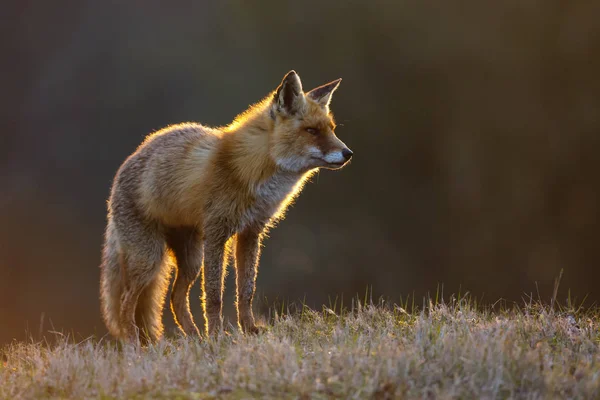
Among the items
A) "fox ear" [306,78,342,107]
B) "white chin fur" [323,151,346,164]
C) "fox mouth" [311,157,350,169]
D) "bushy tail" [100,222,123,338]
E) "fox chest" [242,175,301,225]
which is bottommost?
"bushy tail" [100,222,123,338]

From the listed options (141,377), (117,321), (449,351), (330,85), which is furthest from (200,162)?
(449,351)

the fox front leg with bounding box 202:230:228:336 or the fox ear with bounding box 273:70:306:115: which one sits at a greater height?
the fox ear with bounding box 273:70:306:115

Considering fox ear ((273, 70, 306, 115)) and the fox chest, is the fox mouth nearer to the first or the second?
the fox chest

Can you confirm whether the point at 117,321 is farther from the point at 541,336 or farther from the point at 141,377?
the point at 541,336

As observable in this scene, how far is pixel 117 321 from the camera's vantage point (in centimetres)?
567

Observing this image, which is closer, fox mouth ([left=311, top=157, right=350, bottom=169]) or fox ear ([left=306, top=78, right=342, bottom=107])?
fox mouth ([left=311, top=157, right=350, bottom=169])

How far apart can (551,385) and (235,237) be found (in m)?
2.95

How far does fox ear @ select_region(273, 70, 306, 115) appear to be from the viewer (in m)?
4.82

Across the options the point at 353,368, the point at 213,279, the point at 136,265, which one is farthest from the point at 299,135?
the point at 353,368

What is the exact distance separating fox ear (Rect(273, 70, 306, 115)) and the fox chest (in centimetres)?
54

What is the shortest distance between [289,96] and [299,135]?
0.32 m

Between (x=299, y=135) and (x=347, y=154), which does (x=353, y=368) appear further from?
(x=299, y=135)

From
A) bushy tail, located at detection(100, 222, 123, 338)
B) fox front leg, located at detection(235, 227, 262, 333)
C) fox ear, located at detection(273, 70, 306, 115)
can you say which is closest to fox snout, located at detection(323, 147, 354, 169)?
fox ear, located at detection(273, 70, 306, 115)

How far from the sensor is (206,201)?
5.02 m
